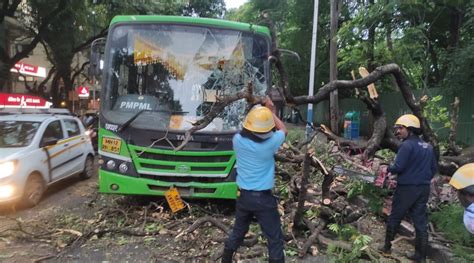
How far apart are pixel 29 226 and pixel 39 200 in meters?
1.74

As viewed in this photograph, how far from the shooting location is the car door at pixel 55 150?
8.64 meters

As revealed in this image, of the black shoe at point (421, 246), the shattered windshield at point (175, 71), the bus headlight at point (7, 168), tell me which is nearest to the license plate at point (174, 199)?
the shattered windshield at point (175, 71)

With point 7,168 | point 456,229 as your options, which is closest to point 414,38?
point 456,229

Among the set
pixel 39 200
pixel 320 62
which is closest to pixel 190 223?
pixel 39 200

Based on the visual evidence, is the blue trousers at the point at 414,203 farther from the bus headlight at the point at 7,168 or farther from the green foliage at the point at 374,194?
the bus headlight at the point at 7,168

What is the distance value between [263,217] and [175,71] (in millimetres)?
3105

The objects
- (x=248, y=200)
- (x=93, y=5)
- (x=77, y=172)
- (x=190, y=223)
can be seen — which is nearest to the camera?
(x=248, y=200)

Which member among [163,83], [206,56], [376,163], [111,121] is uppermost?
[206,56]

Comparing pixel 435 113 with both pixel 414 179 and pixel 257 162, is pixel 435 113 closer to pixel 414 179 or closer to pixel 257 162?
pixel 414 179

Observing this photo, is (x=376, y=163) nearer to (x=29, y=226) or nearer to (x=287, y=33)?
(x=29, y=226)

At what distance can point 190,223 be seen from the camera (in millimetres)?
6523

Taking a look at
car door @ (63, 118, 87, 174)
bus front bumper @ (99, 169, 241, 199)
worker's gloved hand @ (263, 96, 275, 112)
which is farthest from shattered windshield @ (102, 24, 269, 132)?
car door @ (63, 118, 87, 174)

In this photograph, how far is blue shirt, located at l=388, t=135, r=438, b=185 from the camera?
5090 mm

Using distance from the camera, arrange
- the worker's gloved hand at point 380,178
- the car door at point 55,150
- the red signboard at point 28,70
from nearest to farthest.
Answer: the worker's gloved hand at point 380,178 < the car door at point 55,150 < the red signboard at point 28,70
